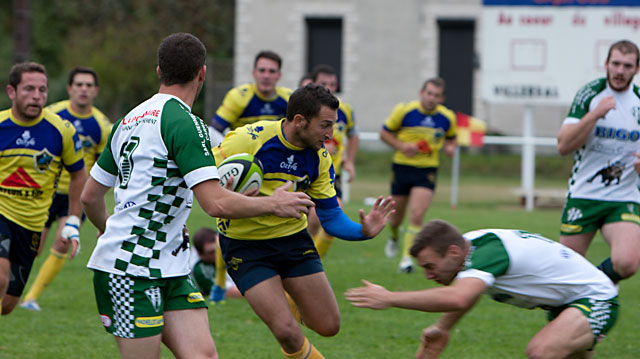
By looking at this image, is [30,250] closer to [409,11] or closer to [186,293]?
[186,293]

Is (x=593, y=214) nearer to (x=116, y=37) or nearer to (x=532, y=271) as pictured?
(x=532, y=271)

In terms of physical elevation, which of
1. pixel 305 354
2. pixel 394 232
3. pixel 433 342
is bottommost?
pixel 394 232

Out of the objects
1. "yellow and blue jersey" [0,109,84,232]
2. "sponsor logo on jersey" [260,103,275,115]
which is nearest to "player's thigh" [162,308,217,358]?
"yellow and blue jersey" [0,109,84,232]

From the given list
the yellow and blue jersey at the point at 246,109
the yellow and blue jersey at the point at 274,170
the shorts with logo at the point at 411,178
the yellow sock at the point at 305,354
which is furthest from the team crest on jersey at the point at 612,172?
the shorts with logo at the point at 411,178

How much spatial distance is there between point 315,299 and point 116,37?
33.0 meters

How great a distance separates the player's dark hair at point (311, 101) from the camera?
5.13m

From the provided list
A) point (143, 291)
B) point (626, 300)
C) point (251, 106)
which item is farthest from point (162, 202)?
point (626, 300)

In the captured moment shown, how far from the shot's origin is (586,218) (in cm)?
693

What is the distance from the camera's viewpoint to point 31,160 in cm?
641

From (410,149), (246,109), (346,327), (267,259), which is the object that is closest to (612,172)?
(346,327)

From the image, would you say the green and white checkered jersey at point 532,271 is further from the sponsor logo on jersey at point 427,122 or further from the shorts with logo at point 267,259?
the sponsor logo on jersey at point 427,122

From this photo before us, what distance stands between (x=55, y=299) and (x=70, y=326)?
1.31m

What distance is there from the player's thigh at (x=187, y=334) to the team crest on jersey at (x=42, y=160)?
266 cm

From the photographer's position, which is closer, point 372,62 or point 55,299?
point 55,299
